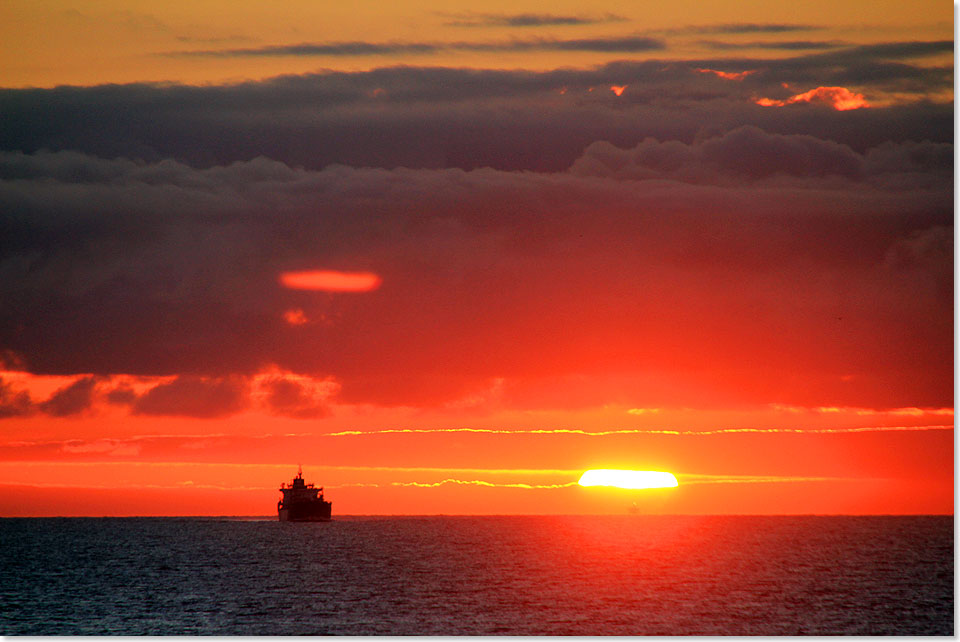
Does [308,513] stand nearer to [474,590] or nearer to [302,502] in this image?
[302,502]

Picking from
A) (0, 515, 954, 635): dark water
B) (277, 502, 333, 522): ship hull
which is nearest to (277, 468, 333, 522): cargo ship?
(277, 502, 333, 522): ship hull

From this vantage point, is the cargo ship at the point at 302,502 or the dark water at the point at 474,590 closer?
the dark water at the point at 474,590

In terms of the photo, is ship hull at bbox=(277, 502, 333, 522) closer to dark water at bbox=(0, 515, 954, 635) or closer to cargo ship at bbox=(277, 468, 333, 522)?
cargo ship at bbox=(277, 468, 333, 522)

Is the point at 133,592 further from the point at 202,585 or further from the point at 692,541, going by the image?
the point at 692,541

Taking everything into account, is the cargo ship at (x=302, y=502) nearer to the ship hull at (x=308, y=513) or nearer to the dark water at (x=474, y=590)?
the ship hull at (x=308, y=513)

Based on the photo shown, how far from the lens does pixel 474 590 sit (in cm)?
7950

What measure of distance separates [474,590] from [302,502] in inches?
4133

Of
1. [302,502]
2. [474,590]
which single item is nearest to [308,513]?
[302,502]

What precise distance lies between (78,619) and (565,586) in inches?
1306

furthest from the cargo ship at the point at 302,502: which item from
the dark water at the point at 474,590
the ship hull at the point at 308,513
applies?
the dark water at the point at 474,590

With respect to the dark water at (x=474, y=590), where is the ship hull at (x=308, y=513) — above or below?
above

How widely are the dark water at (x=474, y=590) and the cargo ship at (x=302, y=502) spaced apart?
109 feet

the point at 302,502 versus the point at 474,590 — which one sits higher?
the point at 302,502

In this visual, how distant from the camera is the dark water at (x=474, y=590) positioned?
61250 mm
